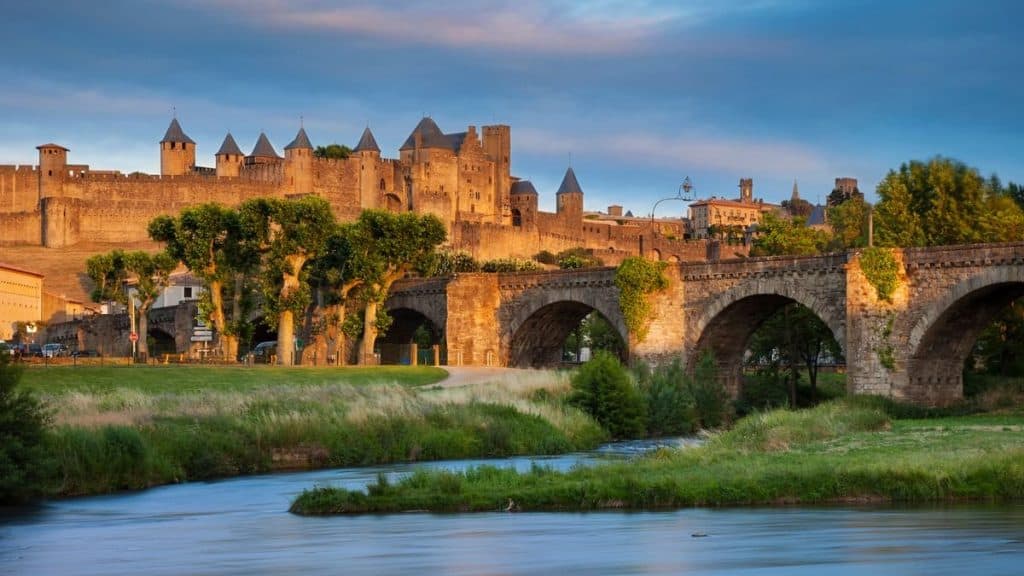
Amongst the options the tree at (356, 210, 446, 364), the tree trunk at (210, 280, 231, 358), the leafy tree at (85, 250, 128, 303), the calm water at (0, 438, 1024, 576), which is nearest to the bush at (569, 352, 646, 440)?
the calm water at (0, 438, 1024, 576)

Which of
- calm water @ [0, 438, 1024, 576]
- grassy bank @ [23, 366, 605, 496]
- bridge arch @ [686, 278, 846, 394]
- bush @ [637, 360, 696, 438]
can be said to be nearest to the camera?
calm water @ [0, 438, 1024, 576]

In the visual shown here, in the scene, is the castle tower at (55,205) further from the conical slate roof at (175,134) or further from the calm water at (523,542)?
the calm water at (523,542)

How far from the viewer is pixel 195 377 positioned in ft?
170

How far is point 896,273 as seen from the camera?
50.0m

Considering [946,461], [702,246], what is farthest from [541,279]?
→ [702,246]

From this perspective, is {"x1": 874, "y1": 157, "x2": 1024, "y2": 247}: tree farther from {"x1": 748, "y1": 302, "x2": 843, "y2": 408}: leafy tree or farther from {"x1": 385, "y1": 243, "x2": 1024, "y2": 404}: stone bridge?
{"x1": 385, "y1": 243, "x2": 1024, "y2": 404}: stone bridge

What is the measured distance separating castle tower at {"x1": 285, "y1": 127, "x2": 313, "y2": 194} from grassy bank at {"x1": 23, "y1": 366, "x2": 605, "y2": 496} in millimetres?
95459

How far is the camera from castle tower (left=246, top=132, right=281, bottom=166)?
488 feet

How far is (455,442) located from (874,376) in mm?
17172

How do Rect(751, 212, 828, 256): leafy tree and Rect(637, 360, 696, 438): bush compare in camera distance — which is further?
Rect(751, 212, 828, 256): leafy tree

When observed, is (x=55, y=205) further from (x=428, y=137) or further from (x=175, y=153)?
(x=428, y=137)

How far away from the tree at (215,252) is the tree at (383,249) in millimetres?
5492

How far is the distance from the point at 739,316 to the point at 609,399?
13732mm

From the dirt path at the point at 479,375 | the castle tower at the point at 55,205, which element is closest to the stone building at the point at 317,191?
the castle tower at the point at 55,205
